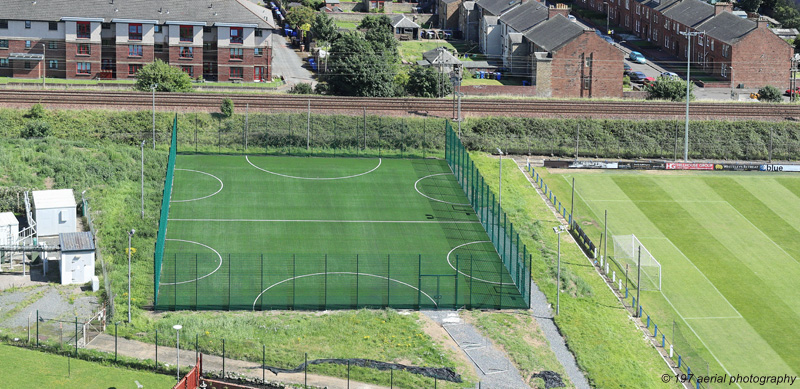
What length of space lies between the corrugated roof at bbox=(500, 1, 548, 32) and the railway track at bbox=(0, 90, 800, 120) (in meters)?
25.4

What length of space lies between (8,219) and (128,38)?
4611cm

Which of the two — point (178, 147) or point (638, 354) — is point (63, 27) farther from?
point (638, 354)

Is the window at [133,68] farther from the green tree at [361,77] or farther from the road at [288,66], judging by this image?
the green tree at [361,77]

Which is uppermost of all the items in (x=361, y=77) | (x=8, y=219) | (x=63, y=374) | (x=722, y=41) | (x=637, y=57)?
(x=722, y=41)

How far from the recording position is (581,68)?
350 feet

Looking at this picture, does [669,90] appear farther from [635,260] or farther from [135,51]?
[135,51]

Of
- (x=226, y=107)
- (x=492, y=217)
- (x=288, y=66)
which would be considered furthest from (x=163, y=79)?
(x=492, y=217)

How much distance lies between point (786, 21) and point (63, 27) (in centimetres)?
8146

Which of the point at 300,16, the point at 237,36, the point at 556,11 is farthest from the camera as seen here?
the point at 300,16

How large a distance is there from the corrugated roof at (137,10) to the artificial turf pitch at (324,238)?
91.0 feet

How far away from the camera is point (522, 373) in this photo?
49062 millimetres

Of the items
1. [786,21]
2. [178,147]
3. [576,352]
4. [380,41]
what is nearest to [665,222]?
[576,352]

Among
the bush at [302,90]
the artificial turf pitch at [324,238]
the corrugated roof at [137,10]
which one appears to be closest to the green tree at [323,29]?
the corrugated roof at [137,10]

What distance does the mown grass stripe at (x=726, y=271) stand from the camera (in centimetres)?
5609
